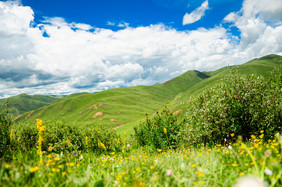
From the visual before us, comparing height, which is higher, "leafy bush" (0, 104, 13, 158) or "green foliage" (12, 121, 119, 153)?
"leafy bush" (0, 104, 13, 158)

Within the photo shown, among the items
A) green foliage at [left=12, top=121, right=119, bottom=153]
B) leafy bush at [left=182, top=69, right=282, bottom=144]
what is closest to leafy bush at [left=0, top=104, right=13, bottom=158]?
green foliage at [left=12, top=121, right=119, bottom=153]

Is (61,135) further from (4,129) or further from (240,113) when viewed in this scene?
(240,113)

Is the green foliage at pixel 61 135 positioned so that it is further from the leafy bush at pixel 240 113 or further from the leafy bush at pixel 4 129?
the leafy bush at pixel 240 113

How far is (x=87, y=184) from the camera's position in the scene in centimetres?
346

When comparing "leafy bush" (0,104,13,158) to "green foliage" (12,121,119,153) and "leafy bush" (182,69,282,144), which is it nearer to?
"green foliage" (12,121,119,153)

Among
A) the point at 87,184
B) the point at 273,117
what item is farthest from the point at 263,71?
the point at 87,184

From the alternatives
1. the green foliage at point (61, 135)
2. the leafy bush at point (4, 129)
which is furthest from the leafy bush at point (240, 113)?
the leafy bush at point (4, 129)

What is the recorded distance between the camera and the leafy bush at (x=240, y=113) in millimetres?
11555

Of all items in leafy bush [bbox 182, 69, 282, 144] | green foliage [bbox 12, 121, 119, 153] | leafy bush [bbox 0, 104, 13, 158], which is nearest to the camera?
leafy bush [bbox 0, 104, 13, 158]

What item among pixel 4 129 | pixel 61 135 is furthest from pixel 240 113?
pixel 61 135

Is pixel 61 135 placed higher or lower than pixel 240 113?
lower

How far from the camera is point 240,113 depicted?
11945mm

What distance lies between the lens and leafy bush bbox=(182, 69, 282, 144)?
11.6 meters

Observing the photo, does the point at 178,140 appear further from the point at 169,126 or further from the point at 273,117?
the point at 273,117
